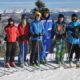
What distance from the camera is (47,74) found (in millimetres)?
10344

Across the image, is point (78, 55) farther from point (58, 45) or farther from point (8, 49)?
point (8, 49)

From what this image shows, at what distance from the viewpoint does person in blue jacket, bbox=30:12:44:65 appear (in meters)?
10.7

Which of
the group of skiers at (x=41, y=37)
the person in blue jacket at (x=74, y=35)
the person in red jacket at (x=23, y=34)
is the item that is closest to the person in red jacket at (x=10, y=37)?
the group of skiers at (x=41, y=37)

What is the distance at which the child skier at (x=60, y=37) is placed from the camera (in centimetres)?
1091

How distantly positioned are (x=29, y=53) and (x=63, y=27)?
1.48 m

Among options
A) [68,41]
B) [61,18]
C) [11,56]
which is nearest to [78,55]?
[68,41]

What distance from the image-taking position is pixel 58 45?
11.2 metres

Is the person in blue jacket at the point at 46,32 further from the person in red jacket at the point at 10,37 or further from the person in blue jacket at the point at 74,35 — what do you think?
the person in red jacket at the point at 10,37

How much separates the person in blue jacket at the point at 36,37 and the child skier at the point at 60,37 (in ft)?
1.61

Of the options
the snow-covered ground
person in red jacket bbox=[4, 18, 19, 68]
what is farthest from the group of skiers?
the snow-covered ground

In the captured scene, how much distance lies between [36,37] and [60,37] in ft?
2.38

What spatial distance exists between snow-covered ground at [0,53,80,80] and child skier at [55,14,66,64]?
0.55 m

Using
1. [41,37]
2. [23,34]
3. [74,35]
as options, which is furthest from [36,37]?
[74,35]

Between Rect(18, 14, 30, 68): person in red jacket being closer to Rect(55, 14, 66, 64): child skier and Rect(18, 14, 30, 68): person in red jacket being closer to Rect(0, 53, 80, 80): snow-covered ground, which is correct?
Rect(0, 53, 80, 80): snow-covered ground
